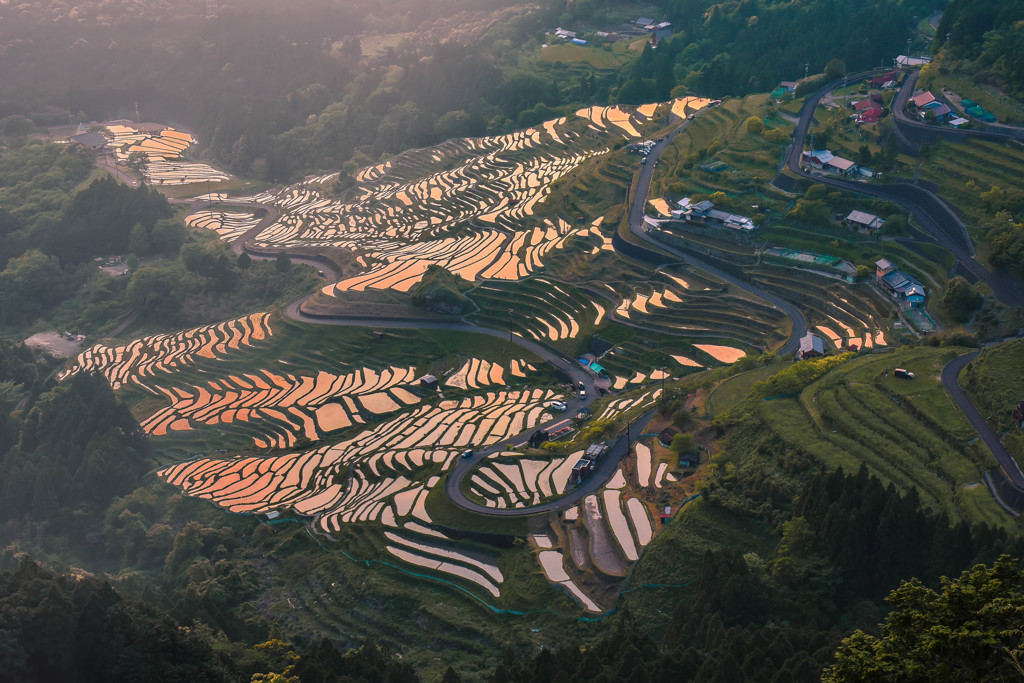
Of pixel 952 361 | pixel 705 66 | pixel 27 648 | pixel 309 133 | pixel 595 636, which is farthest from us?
pixel 309 133

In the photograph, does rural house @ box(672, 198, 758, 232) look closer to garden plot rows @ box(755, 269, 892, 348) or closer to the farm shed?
garden plot rows @ box(755, 269, 892, 348)

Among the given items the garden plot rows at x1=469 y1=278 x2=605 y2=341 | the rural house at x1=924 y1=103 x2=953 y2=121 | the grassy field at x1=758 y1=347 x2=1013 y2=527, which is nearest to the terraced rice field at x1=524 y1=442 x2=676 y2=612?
the grassy field at x1=758 y1=347 x2=1013 y2=527

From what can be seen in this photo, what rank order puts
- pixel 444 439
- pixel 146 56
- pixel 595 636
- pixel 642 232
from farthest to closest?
pixel 146 56, pixel 642 232, pixel 444 439, pixel 595 636

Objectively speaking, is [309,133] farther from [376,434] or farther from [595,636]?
[595,636]

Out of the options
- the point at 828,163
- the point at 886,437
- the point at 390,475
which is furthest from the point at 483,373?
the point at 828,163

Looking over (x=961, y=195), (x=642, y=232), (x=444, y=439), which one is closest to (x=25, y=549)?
(x=444, y=439)

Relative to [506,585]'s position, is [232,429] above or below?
below

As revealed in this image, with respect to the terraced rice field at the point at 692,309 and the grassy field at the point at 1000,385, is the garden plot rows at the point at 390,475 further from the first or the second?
the grassy field at the point at 1000,385
